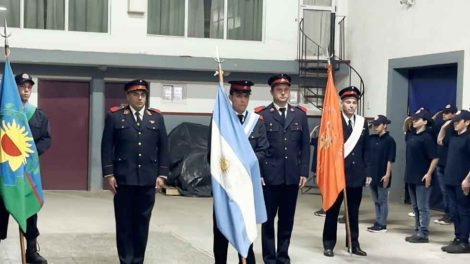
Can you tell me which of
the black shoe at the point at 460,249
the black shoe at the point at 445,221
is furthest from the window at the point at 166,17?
the black shoe at the point at 460,249

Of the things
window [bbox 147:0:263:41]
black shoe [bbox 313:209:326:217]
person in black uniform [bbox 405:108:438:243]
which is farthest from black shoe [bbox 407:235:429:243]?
window [bbox 147:0:263:41]

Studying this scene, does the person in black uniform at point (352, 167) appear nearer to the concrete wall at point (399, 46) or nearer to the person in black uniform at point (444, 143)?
the person in black uniform at point (444, 143)

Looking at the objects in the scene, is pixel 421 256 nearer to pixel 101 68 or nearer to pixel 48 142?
pixel 48 142

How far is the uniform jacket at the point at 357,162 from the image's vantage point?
934cm

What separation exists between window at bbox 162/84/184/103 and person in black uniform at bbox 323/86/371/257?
8185 mm

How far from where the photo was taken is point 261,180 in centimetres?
796

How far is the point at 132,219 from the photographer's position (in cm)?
781

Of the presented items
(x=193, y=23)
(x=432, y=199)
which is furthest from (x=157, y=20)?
(x=432, y=199)

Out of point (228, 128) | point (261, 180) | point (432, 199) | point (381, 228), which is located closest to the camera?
point (228, 128)

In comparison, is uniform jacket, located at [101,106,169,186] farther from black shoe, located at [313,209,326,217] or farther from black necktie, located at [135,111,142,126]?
black shoe, located at [313,209,326,217]

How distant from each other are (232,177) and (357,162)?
2800 mm

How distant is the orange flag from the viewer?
9.20m

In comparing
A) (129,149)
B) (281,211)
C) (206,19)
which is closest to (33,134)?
(129,149)

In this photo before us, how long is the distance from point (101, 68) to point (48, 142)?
845 centimetres
